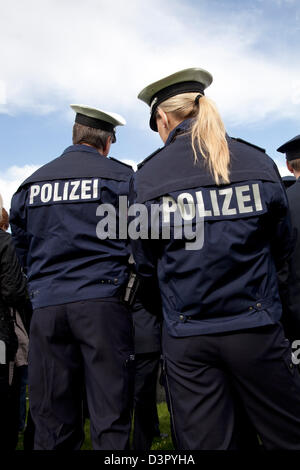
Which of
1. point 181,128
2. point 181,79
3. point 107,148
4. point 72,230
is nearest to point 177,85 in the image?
point 181,79

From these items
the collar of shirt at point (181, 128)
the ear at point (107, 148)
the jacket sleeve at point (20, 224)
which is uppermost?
the ear at point (107, 148)

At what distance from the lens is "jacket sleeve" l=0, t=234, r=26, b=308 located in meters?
3.56

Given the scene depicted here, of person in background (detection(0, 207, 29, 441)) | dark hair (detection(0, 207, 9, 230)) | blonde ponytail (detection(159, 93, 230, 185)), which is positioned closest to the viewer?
blonde ponytail (detection(159, 93, 230, 185))

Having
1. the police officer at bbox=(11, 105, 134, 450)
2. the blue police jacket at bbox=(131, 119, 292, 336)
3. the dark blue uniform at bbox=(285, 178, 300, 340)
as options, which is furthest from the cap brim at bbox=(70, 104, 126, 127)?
the dark blue uniform at bbox=(285, 178, 300, 340)

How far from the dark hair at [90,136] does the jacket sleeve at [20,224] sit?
20.9 inches

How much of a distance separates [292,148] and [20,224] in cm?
194

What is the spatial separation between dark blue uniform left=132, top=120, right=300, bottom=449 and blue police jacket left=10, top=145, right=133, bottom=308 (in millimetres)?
678

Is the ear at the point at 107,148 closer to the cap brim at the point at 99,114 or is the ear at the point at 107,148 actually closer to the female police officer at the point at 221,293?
the cap brim at the point at 99,114

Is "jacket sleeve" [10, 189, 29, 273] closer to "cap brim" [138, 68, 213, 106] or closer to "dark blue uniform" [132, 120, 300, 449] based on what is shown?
"cap brim" [138, 68, 213, 106]

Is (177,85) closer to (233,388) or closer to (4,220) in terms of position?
(233,388)

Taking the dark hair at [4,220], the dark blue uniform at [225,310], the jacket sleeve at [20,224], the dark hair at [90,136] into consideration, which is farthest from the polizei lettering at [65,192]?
the dark hair at [4,220]

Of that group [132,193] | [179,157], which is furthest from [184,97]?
[132,193]

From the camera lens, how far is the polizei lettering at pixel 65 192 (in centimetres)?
276
